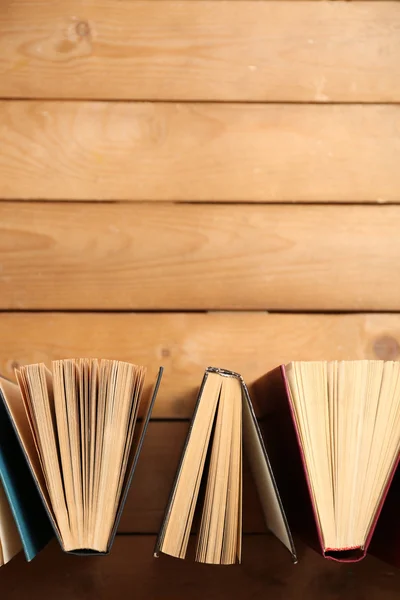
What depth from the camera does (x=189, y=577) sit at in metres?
0.82

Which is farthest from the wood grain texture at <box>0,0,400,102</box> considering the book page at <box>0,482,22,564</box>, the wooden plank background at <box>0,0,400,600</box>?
the book page at <box>0,482,22,564</box>

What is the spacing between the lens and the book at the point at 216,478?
2.15 feet

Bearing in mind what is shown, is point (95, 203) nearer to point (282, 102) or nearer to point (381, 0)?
point (282, 102)

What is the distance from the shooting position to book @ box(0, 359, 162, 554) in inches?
25.5

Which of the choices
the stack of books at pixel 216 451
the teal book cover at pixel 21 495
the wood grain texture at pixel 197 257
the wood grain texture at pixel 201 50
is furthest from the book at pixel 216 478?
the wood grain texture at pixel 201 50

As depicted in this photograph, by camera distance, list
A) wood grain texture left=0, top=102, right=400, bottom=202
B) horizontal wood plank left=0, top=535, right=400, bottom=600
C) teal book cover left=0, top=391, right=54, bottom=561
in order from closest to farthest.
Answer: teal book cover left=0, top=391, right=54, bottom=561
horizontal wood plank left=0, top=535, right=400, bottom=600
wood grain texture left=0, top=102, right=400, bottom=202

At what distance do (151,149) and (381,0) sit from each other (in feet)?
1.48

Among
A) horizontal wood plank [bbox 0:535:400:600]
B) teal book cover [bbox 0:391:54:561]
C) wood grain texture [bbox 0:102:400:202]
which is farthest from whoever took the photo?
wood grain texture [bbox 0:102:400:202]

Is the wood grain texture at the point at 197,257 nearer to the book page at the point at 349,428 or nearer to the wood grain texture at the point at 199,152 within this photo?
the wood grain texture at the point at 199,152

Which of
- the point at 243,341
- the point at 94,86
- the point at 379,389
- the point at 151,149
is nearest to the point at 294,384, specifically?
the point at 379,389

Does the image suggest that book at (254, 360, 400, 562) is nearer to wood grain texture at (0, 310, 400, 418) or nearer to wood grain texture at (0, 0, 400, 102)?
wood grain texture at (0, 310, 400, 418)

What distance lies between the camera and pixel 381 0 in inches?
38.3

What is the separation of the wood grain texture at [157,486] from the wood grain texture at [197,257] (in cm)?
19

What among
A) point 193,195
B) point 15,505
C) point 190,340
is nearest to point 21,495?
point 15,505
